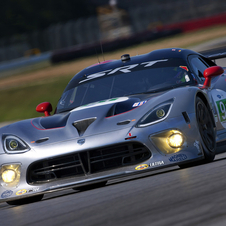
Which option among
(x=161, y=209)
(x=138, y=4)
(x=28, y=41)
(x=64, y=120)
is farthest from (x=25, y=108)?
(x=138, y=4)

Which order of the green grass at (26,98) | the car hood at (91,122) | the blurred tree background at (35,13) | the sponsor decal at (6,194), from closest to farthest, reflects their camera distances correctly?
the car hood at (91,122) < the sponsor decal at (6,194) < the green grass at (26,98) < the blurred tree background at (35,13)

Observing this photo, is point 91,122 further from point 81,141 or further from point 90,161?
point 90,161

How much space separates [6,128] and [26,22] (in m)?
53.2

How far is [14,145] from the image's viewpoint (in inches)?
171

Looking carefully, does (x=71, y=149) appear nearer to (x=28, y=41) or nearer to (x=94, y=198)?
(x=94, y=198)

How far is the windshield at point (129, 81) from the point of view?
5.16 meters

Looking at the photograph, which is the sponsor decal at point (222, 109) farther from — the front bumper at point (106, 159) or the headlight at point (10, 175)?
the headlight at point (10, 175)

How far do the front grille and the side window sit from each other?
1661mm

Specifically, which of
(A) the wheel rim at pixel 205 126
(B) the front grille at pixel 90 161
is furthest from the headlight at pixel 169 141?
(A) the wheel rim at pixel 205 126

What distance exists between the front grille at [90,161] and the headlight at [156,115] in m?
0.20

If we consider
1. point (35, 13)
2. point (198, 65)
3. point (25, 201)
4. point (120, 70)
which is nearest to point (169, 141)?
point (25, 201)

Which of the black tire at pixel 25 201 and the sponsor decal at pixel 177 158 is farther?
the black tire at pixel 25 201

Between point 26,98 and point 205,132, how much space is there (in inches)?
629

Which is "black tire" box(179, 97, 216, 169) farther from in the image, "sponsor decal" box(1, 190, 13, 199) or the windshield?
"sponsor decal" box(1, 190, 13, 199)
